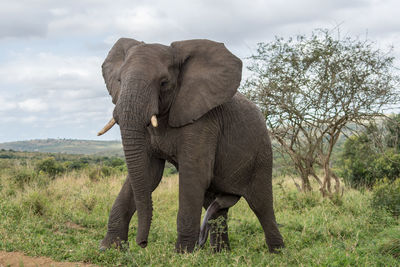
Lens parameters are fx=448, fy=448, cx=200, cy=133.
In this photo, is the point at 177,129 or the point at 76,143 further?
the point at 76,143

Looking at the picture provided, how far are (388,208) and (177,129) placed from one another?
20.6ft

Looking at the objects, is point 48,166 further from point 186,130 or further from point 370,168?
point 186,130

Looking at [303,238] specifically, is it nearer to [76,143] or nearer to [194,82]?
[194,82]

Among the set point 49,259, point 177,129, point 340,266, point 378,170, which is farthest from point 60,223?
point 378,170

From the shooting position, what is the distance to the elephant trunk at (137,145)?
502 centimetres

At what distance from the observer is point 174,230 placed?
8.53 m

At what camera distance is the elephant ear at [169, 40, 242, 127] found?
559 centimetres

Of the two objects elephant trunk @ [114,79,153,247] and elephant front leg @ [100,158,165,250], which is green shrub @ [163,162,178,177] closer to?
elephant front leg @ [100,158,165,250]

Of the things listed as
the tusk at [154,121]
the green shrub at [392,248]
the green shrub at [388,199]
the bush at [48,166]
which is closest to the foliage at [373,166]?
the green shrub at [388,199]

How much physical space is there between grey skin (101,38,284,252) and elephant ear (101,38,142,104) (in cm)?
2

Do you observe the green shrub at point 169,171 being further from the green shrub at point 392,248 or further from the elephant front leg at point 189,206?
the elephant front leg at point 189,206

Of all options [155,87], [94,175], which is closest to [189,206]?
[155,87]

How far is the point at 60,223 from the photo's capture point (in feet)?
27.8

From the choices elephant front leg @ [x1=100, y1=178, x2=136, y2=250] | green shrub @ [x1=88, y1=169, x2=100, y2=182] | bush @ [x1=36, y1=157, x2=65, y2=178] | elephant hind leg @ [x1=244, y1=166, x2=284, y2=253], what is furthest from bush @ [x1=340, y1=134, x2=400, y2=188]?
bush @ [x1=36, y1=157, x2=65, y2=178]
